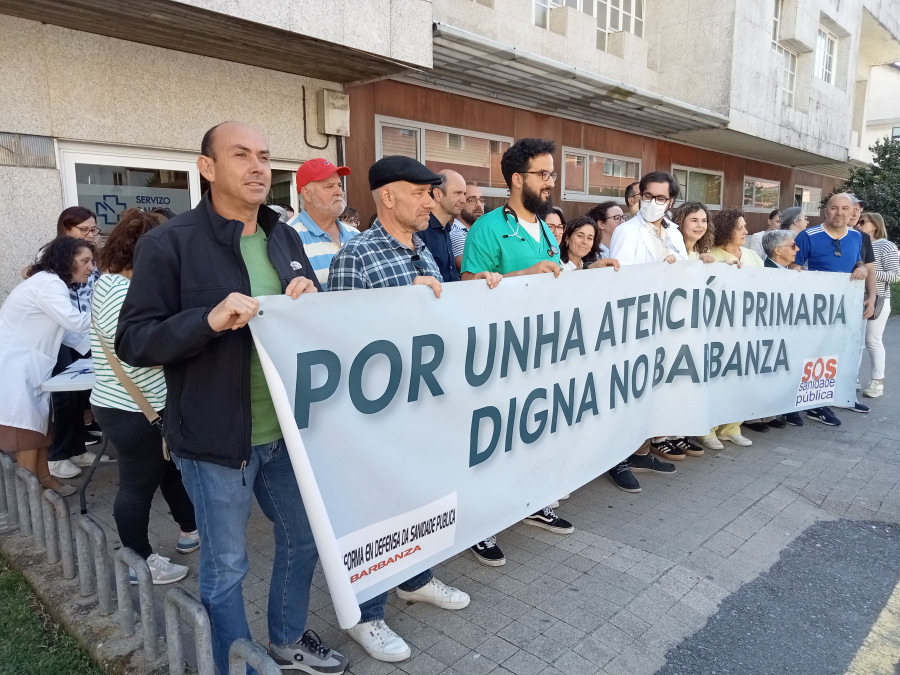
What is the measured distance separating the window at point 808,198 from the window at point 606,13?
10.2m

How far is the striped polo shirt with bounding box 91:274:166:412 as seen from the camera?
2691mm

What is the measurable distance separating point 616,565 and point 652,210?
2.38 metres

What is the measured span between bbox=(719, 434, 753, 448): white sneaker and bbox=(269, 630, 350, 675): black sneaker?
3921 millimetres

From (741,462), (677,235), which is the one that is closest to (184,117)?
(677,235)

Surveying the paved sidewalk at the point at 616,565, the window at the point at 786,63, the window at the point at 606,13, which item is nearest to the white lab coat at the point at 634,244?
the paved sidewalk at the point at 616,565

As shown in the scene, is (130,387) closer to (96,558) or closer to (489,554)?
(96,558)

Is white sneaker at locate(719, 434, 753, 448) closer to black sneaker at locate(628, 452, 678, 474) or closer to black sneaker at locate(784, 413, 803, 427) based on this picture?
black sneaker at locate(784, 413, 803, 427)

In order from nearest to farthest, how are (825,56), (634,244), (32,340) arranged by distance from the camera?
1. (32,340)
2. (634,244)
3. (825,56)

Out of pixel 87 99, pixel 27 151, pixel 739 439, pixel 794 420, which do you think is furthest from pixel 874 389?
pixel 27 151

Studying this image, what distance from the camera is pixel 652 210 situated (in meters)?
4.26

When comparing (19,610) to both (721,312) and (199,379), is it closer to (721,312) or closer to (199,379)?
(199,379)

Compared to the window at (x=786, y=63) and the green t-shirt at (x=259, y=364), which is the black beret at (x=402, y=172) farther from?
the window at (x=786, y=63)

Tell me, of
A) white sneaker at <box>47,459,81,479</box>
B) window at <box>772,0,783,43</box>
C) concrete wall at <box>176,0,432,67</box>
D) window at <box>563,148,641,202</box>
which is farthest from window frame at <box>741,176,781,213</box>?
white sneaker at <box>47,459,81,479</box>

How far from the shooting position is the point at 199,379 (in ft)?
6.24
